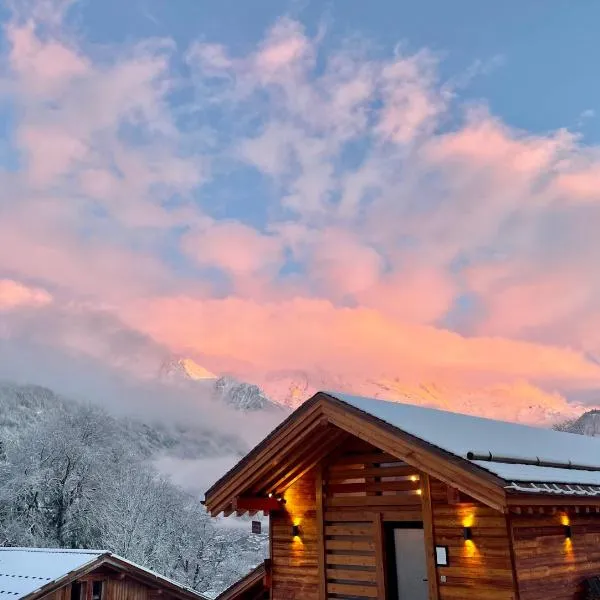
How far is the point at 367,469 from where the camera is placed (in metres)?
9.65

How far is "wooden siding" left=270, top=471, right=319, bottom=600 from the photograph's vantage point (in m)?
9.95

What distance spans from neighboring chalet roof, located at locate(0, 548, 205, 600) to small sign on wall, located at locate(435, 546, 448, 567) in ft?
46.7

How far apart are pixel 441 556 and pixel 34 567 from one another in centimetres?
1609

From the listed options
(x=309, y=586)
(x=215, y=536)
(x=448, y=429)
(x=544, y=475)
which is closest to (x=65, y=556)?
(x=309, y=586)

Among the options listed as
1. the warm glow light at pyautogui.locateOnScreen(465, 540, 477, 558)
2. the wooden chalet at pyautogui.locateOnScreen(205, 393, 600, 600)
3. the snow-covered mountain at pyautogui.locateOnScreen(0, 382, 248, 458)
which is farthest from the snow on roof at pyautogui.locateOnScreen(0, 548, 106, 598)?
the snow-covered mountain at pyautogui.locateOnScreen(0, 382, 248, 458)

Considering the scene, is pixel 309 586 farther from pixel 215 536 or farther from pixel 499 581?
pixel 215 536

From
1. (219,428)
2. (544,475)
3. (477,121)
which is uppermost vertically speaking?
(219,428)

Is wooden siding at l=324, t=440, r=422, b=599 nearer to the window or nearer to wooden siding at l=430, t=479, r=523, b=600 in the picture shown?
wooden siding at l=430, t=479, r=523, b=600

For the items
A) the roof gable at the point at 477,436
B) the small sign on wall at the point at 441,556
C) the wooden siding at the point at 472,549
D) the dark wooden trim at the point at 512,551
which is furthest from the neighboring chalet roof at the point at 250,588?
the dark wooden trim at the point at 512,551

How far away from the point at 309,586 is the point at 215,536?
1234 inches

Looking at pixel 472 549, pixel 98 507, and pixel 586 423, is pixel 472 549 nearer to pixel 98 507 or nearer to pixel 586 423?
pixel 98 507

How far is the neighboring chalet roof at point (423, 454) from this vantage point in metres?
7.14

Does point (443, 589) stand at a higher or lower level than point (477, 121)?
lower

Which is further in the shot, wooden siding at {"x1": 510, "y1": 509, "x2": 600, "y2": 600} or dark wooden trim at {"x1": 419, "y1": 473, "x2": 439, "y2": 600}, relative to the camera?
dark wooden trim at {"x1": 419, "y1": 473, "x2": 439, "y2": 600}
